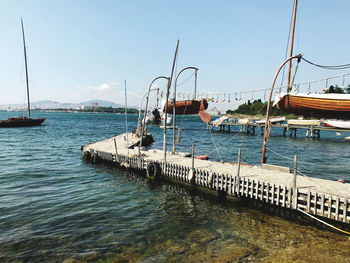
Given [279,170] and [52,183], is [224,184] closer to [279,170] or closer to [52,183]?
[279,170]

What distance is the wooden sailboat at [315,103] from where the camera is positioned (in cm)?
1508

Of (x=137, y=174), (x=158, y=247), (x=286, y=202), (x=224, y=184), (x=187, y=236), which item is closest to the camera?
(x=158, y=247)

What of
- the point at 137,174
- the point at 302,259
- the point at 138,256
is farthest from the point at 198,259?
the point at 137,174

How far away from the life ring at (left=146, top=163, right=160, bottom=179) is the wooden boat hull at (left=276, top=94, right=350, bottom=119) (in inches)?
468

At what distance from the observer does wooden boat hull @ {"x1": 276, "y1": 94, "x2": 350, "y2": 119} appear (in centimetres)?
1513

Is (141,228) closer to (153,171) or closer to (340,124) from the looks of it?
(153,171)

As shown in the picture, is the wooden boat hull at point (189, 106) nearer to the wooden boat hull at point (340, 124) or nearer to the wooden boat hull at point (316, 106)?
the wooden boat hull at point (316, 106)

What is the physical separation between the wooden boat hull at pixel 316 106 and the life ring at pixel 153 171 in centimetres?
1187

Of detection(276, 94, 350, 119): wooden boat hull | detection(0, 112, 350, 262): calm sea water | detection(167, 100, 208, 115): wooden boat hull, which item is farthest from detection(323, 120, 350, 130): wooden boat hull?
detection(0, 112, 350, 262): calm sea water

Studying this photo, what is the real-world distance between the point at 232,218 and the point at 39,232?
10734mm

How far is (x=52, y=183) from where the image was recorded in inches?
752

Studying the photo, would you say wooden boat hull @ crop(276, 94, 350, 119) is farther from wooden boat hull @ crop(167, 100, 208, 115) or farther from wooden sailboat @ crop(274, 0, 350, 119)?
wooden boat hull @ crop(167, 100, 208, 115)

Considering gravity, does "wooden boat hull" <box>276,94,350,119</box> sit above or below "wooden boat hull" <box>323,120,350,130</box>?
above

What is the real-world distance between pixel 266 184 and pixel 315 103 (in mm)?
7750
